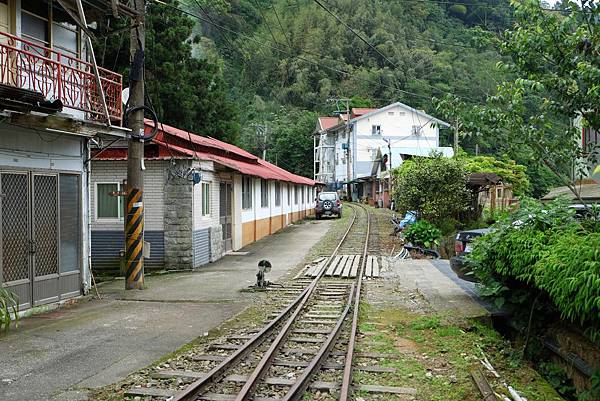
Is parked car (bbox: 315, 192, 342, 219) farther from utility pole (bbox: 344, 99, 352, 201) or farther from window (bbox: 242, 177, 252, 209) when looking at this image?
utility pole (bbox: 344, 99, 352, 201)

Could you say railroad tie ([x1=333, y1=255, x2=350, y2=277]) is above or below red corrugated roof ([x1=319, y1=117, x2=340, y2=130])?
below

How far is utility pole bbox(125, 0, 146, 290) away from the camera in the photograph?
12.5 meters

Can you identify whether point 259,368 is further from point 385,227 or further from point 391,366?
point 385,227

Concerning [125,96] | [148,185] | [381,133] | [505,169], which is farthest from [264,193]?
[381,133]

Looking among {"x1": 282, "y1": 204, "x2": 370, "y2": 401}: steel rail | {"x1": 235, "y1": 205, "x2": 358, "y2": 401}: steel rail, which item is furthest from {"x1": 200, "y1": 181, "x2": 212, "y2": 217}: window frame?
{"x1": 282, "y1": 204, "x2": 370, "y2": 401}: steel rail

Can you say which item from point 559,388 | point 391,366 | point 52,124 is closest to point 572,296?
point 559,388

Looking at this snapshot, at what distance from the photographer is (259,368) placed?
6.89m

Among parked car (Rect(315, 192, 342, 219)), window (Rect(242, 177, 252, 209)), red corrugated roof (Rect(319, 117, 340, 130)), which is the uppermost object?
red corrugated roof (Rect(319, 117, 340, 130))

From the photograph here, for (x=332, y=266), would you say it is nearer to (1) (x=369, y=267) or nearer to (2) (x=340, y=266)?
(2) (x=340, y=266)

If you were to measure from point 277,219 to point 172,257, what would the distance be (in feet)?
50.0

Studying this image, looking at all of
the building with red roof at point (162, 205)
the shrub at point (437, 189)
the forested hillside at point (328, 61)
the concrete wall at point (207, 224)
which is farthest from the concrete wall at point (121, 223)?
the forested hillside at point (328, 61)

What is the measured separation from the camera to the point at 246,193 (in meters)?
23.7

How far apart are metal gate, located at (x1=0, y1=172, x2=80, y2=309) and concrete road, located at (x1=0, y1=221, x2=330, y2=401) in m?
0.53

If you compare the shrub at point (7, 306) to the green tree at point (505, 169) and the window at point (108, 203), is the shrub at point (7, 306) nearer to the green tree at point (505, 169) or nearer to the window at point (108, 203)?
the window at point (108, 203)
